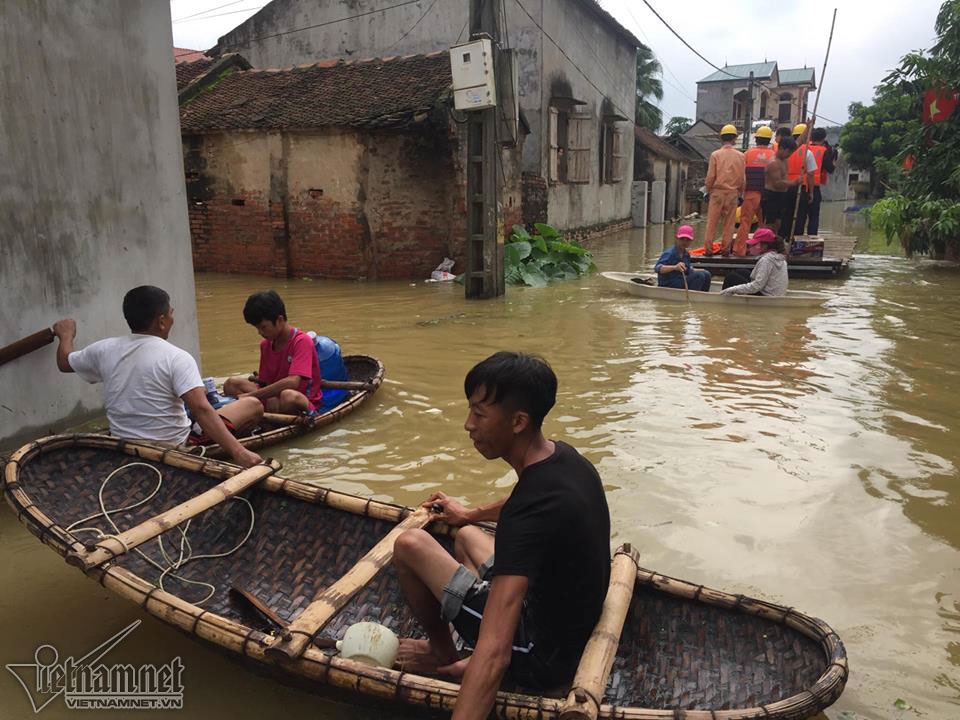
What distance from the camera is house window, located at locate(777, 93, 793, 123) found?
51.8 meters

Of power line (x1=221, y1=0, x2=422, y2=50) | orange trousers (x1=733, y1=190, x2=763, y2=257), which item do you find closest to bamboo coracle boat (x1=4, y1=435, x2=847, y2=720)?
orange trousers (x1=733, y1=190, x2=763, y2=257)

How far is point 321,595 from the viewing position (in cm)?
252

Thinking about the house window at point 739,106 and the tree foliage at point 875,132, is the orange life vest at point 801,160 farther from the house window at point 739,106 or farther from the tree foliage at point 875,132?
the house window at point 739,106

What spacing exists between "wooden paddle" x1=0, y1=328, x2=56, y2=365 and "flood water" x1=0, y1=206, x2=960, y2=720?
96 centimetres

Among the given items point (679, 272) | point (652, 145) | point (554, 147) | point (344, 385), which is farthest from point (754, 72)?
point (344, 385)

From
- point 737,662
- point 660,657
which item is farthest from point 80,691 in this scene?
point 737,662

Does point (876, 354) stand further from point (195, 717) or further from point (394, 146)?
point (394, 146)

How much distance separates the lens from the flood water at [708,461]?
2930mm

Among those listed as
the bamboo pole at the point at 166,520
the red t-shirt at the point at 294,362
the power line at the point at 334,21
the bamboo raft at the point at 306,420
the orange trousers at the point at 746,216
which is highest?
the power line at the point at 334,21

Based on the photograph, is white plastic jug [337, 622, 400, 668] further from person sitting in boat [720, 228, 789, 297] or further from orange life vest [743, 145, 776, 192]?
orange life vest [743, 145, 776, 192]

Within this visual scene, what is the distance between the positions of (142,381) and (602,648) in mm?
2675

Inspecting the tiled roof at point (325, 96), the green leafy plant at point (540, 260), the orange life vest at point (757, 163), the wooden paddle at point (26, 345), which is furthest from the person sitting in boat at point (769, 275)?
the wooden paddle at point (26, 345)

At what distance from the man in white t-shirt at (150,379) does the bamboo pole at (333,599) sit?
117cm

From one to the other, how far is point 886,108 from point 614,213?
17.9 meters
